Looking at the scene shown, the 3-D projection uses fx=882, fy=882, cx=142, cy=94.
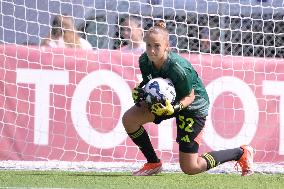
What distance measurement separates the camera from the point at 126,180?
27.1 ft

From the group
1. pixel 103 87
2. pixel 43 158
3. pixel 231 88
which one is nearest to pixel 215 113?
pixel 231 88

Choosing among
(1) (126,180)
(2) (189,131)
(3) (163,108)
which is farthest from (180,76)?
(1) (126,180)

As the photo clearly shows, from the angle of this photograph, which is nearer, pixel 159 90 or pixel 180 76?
pixel 159 90

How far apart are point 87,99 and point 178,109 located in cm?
237

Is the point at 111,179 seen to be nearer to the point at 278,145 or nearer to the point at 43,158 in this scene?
the point at 43,158

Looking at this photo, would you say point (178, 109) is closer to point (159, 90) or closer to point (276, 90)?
point (159, 90)

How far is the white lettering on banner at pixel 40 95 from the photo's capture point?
981 centimetres

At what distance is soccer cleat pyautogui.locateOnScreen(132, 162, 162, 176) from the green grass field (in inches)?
2.8

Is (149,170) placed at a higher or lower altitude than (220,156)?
lower

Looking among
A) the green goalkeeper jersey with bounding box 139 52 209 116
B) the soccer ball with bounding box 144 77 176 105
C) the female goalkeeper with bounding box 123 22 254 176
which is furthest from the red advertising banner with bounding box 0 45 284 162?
the soccer ball with bounding box 144 77 176 105

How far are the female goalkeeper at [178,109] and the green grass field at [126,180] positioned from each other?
0.19 meters

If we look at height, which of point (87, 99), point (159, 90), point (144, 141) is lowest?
point (144, 141)

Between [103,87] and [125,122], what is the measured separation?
5.41 feet

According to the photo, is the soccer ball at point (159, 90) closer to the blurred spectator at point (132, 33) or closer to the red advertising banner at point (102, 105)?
the red advertising banner at point (102, 105)
